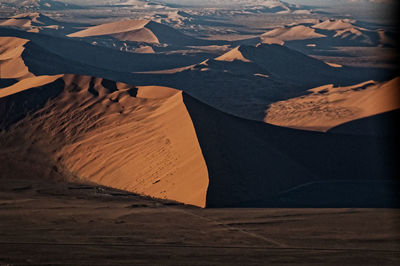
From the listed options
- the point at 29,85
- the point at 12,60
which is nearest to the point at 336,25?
the point at 12,60

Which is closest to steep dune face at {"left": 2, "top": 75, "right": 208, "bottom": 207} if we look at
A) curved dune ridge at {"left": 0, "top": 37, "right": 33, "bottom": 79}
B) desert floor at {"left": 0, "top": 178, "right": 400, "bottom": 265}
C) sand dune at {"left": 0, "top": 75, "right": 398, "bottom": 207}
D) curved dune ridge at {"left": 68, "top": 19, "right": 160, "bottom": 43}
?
sand dune at {"left": 0, "top": 75, "right": 398, "bottom": 207}

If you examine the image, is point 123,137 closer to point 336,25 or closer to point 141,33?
point 141,33

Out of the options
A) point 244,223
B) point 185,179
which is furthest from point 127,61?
point 244,223

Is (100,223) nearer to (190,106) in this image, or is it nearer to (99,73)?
(190,106)

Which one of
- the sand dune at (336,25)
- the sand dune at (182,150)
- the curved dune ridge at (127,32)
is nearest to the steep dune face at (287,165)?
the sand dune at (182,150)

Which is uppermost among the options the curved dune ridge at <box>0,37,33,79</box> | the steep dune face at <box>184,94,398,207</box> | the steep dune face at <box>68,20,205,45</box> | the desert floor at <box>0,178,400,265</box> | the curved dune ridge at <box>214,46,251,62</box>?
the desert floor at <box>0,178,400,265</box>

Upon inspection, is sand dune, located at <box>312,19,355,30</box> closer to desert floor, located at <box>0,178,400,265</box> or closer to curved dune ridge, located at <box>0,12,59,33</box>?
curved dune ridge, located at <box>0,12,59,33</box>
